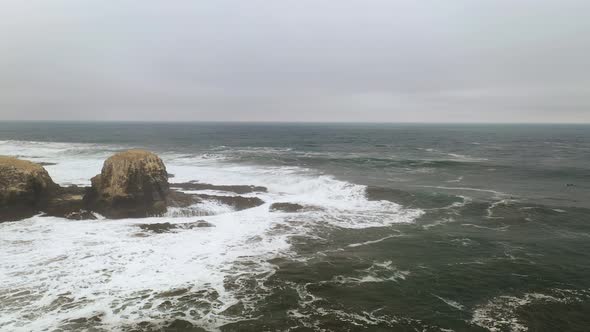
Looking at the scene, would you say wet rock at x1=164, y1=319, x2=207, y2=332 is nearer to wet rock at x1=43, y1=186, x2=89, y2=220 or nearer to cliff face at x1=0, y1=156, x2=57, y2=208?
wet rock at x1=43, y1=186, x2=89, y2=220

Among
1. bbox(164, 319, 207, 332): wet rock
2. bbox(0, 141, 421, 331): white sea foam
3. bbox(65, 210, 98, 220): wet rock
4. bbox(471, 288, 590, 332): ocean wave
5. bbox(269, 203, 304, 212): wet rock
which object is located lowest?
bbox(471, 288, 590, 332): ocean wave

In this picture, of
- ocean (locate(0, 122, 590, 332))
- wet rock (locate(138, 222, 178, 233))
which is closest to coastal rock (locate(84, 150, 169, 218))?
ocean (locate(0, 122, 590, 332))

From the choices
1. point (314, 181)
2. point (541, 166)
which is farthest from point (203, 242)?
point (541, 166)

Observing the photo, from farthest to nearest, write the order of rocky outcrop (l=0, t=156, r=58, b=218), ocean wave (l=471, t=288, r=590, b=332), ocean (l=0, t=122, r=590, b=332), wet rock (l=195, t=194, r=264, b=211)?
wet rock (l=195, t=194, r=264, b=211)
rocky outcrop (l=0, t=156, r=58, b=218)
ocean (l=0, t=122, r=590, b=332)
ocean wave (l=471, t=288, r=590, b=332)

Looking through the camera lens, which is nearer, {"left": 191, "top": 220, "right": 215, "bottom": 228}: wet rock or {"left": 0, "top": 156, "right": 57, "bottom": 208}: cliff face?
{"left": 191, "top": 220, "right": 215, "bottom": 228}: wet rock

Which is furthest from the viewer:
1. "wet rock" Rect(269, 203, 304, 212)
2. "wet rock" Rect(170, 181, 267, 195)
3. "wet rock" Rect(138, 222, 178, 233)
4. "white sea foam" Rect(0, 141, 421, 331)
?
"wet rock" Rect(170, 181, 267, 195)

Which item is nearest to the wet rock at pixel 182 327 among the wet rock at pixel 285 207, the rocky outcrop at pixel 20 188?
the wet rock at pixel 285 207

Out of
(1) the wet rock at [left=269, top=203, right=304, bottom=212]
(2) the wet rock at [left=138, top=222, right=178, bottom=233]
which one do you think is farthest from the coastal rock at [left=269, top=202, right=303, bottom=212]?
(2) the wet rock at [left=138, top=222, right=178, bottom=233]

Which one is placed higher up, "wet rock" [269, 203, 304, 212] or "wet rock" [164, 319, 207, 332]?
"wet rock" [269, 203, 304, 212]
